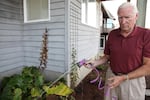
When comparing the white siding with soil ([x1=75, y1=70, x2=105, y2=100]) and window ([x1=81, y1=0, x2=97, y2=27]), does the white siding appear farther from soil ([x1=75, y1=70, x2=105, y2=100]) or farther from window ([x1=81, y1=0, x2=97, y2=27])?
window ([x1=81, y1=0, x2=97, y2=27])

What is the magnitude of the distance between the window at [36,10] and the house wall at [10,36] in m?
0.17

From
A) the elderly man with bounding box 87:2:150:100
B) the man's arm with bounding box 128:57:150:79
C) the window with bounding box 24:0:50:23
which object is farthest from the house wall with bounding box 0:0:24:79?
the man's arm with bounding box 128:57:150:79

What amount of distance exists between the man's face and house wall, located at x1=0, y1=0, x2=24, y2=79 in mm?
2859

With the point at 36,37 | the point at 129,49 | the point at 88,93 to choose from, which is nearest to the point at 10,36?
the point at 36,37

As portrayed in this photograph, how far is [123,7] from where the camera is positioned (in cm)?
151

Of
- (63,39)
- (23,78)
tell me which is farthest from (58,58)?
(23,78)

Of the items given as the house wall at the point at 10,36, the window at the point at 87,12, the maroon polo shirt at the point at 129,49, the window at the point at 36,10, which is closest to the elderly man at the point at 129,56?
the maroon polo shirt at the point at 129,49

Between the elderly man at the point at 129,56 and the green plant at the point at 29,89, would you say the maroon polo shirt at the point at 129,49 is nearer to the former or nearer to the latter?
the elderly man at the point at 129,56

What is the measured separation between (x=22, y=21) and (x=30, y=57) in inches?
37.2

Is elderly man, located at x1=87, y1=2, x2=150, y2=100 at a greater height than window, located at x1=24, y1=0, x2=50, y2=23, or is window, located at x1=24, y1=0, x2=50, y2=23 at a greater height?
window, located at x1=24, y1=0, x2=50, y2=23

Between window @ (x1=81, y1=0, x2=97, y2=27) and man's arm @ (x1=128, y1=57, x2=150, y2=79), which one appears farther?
window @ (x1=81, y1=0, x2=97, y2=27)

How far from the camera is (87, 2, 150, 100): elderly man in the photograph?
4.99 ft

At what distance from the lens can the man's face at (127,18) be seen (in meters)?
1.50

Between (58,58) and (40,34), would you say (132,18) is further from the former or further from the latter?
(40,34)
